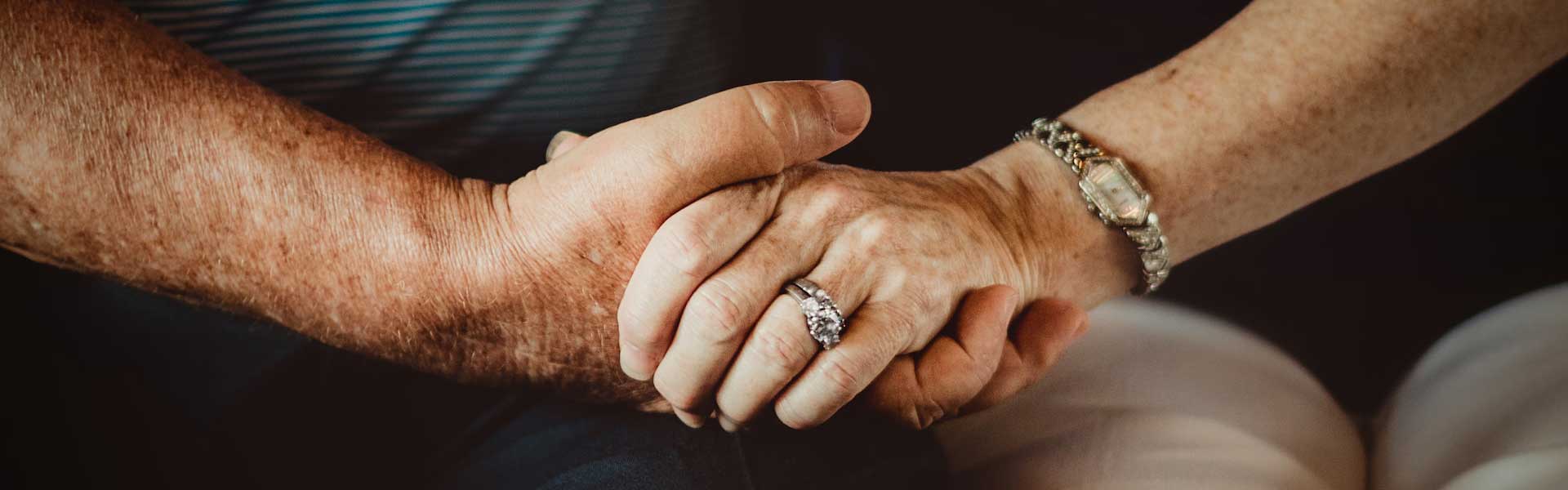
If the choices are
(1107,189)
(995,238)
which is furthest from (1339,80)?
(995,238)

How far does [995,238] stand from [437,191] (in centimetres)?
49

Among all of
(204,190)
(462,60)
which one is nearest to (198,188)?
(204,190)

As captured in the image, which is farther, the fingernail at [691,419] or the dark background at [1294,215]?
the dark background at [1294,215]

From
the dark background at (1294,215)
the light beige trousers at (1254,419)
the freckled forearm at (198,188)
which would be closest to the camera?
the freckled forearm at (198,188)

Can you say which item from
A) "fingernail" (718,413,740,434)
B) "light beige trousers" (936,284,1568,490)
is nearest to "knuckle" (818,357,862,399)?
"fingernail" (718,413,740,434)

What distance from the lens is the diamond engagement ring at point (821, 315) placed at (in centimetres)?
70

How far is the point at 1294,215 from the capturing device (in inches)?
46.7

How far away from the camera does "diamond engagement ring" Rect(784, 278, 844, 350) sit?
0.70 m

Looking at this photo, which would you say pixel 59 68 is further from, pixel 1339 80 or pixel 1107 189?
pixel 1339 80

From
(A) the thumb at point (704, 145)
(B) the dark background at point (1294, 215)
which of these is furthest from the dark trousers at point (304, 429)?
(B) the dark background at point (1294, 215)

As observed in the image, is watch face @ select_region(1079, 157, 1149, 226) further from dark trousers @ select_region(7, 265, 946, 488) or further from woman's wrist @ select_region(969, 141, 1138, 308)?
dark trousers @ select_region(7, 265, 946, 488)

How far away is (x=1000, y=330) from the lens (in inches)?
29.3

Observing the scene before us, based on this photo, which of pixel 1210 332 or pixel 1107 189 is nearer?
pixel 1107 189

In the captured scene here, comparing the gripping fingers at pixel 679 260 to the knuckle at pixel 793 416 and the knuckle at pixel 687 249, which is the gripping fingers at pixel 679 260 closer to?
the knuckle at pixel 687 249
